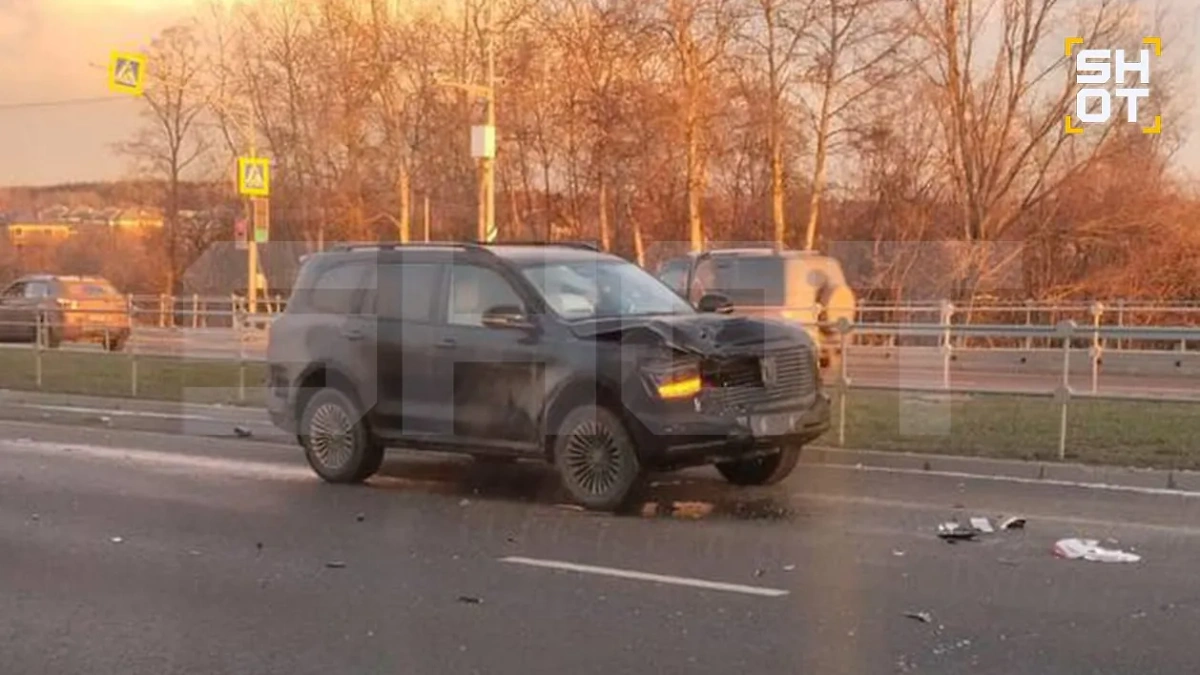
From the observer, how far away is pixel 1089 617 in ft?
21.1

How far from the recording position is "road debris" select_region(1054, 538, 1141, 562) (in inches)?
307

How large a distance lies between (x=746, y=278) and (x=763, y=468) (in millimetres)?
10566

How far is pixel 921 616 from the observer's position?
650cm

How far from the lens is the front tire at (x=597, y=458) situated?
30.9 feet

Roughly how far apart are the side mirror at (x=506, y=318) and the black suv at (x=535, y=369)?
13mm

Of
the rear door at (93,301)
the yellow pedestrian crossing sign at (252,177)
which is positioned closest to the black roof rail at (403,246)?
the rear door at (93,301)

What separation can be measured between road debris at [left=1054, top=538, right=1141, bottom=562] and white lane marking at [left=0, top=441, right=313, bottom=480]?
633cm

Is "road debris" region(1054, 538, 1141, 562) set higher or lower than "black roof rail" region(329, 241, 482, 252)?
lower

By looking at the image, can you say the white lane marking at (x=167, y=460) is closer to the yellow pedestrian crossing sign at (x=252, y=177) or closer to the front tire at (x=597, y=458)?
the front tire at (x=597, y=458)

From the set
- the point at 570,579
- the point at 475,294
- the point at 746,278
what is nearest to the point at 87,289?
the point at 746,278

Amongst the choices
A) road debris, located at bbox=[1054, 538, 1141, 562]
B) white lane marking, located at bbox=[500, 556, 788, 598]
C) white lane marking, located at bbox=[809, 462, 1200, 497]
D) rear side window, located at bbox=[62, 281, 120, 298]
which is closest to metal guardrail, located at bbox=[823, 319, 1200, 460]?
white lane marking, located at bbox=[809, 462, 1200, 497]

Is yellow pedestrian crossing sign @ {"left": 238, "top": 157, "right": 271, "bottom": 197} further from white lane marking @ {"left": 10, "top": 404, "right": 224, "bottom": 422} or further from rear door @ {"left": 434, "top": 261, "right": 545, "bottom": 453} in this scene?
rear door @ {"left": 434, "top": 261, "right": 545, "bottom": 453}

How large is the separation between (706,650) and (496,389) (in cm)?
444

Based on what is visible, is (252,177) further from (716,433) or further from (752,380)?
(716,433)
